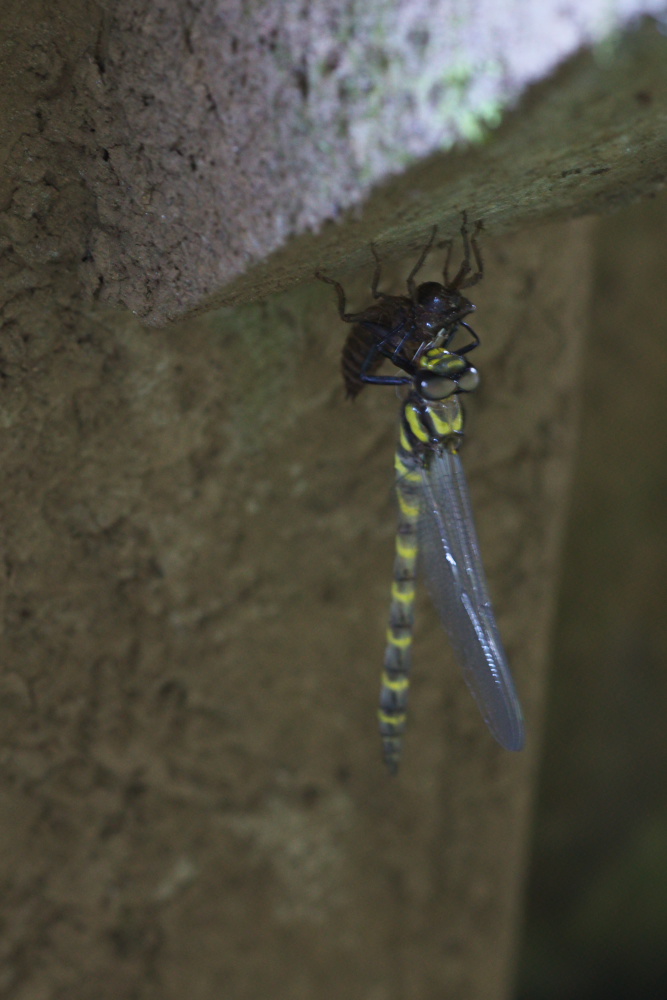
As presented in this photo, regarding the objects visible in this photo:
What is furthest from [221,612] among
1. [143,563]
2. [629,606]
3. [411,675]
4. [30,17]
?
[629,606]

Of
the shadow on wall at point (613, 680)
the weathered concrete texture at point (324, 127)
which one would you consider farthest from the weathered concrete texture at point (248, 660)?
the shadow on wall at point (613, 680)

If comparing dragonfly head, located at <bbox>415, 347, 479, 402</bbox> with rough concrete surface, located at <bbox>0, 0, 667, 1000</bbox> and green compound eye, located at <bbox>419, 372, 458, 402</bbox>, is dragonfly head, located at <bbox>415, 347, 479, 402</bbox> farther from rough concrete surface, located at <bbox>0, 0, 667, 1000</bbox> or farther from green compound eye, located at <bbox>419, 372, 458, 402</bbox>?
rough concrete surface, located at <bbox>0, 0, 667, 1000</bbox>

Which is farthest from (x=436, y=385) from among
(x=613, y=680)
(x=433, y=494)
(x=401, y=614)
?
(x=613, y=680)

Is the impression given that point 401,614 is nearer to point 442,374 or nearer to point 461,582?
point 461,582

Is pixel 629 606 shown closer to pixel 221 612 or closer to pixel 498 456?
pixel 498 456

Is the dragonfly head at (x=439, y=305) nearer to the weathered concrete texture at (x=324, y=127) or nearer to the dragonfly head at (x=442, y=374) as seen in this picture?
the dragonfly head at (x=442, y=374)
